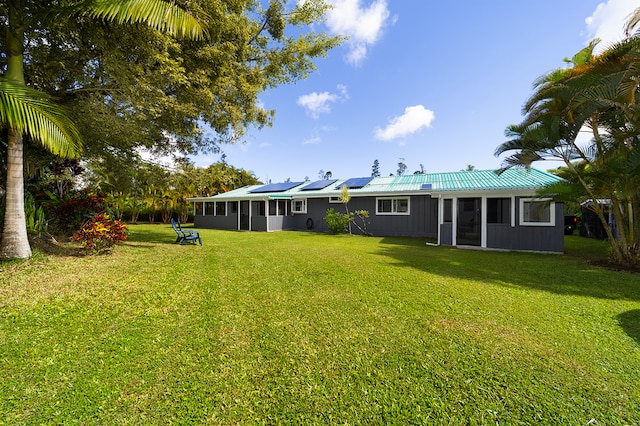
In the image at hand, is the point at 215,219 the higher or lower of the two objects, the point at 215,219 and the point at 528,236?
the higher

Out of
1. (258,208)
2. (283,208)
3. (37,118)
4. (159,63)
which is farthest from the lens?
(283,208)

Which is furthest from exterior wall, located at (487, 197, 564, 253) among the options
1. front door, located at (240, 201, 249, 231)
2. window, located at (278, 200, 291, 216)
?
front door, located at (240, 201, 249, 231)

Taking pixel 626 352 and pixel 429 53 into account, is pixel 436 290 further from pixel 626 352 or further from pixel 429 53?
pixel 429 53

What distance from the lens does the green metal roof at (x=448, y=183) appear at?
34.3ft

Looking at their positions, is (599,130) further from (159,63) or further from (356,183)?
(159,63)

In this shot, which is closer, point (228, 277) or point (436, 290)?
point (436, 290)

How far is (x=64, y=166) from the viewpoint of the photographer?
961cm

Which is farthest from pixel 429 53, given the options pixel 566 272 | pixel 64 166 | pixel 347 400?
pixel 64 166

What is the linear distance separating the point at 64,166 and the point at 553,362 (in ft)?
46.6

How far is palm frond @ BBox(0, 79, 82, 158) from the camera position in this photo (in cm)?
426

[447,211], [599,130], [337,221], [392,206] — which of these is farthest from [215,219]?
[599,130]

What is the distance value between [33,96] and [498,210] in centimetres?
1417

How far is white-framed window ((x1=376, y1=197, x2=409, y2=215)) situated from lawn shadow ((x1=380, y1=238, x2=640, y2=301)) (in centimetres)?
552

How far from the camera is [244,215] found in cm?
1848
